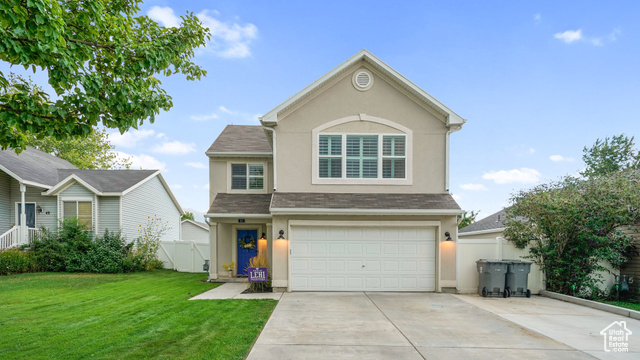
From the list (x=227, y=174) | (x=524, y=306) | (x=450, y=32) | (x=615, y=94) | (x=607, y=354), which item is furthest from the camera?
(x=615, y=94)

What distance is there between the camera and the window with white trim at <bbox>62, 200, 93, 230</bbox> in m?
15.9

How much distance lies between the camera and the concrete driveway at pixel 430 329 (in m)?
5.39

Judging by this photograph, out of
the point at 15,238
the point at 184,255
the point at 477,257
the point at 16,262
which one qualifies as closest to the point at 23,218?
the point at 15,238

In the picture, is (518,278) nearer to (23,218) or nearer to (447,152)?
(447,152)

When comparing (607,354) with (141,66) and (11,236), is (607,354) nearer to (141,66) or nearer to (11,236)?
(141,66)

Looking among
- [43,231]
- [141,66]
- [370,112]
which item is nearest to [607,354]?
[370,112]

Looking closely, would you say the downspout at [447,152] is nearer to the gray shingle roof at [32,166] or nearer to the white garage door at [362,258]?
the white garage door at [362,258]

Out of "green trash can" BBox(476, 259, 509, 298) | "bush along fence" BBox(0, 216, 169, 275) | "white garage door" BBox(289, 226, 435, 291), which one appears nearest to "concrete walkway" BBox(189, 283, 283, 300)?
"white garage door" BBox(289, 226, 435, 291)

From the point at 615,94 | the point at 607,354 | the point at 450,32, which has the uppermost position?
the point at 450,32

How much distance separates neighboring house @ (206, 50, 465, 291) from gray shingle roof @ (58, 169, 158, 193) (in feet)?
26.4

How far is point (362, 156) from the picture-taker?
36.5 feet

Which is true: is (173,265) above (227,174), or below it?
below

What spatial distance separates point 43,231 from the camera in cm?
1523

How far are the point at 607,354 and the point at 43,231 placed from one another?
2027cm
